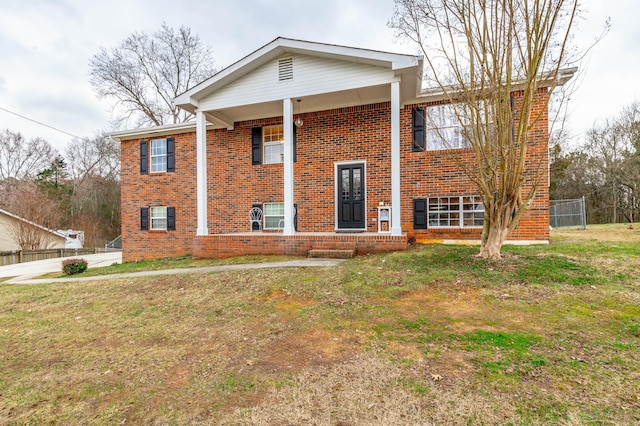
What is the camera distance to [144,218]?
12.0 meters

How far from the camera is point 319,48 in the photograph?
783cm

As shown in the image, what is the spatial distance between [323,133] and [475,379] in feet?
28.2

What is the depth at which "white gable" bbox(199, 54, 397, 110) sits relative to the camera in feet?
25.7

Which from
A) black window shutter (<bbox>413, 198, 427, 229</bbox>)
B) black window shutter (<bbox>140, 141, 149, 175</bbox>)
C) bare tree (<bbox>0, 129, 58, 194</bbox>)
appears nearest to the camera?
black window shutter (<bbox>413, 198, 427, 229</bbox>)

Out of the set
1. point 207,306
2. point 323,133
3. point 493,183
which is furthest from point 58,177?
point 493,183

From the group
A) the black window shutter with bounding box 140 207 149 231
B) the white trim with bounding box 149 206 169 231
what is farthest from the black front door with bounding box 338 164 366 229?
the black window shutter with bounding box 140 207 149 231

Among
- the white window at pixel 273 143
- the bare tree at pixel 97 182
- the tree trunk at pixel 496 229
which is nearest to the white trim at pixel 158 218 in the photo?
the white window at pixel 273 143

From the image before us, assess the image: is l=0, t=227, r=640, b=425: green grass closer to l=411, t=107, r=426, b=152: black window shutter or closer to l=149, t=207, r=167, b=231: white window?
l=411, t=107, r=426, b=152: black window shutter

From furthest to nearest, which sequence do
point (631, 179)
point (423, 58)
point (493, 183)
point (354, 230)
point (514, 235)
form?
point (631, 179) → point (354, 230) → point (514, 235) → point (423, 58) → point (493, 183)

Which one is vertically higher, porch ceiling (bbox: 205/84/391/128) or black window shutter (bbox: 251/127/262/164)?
porch ceiling (bbox: 205/84/391/128)

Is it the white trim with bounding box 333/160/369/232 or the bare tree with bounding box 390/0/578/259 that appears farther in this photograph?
the white trim with bounding box 333/160/369/232

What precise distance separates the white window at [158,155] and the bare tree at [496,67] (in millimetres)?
9774

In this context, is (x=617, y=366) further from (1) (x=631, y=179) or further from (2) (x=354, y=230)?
(1) (x=631, y=179)

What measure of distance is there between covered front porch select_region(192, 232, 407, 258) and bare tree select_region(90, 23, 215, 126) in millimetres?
15065
